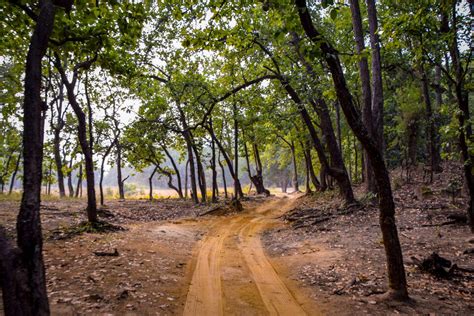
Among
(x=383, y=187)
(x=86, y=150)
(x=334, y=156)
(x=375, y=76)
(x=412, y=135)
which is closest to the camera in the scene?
(x=383, y=187)

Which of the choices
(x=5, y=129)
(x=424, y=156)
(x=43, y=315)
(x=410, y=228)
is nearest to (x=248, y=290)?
(x=43, y=315)

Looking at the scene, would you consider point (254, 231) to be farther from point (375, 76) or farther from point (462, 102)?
point (462, 102)

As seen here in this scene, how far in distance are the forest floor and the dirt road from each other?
0.07 feet

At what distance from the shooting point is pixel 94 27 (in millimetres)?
6285

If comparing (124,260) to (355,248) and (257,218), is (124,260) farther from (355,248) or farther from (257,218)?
(257,218)

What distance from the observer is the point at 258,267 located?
8.71m

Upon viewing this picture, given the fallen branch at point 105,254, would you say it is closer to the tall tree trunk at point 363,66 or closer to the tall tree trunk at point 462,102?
the tall tree trunk at point 462,102

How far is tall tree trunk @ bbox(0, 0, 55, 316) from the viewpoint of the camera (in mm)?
3484

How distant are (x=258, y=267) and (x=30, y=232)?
20.3 ft

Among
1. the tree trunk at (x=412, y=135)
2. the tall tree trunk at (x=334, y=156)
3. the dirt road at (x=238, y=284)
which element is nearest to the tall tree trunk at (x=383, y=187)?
the dirt road at (x=238, y=284)

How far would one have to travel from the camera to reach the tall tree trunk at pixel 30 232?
11.4 feet

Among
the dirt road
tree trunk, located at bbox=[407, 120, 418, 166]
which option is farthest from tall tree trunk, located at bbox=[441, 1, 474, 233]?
tree trunk, located at bbox=[407, 120, 418, 166]

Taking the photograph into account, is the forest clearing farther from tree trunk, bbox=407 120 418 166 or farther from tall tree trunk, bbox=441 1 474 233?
tree trunk, bbox=407 120 418 166

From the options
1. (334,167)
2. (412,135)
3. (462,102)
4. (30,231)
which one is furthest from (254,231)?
(412,135)
